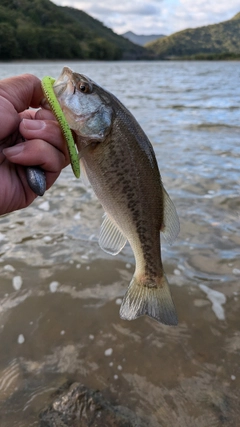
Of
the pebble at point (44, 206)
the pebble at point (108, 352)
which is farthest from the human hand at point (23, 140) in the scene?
the pebble at point (44, 206)

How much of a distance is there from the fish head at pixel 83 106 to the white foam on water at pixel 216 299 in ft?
8.07

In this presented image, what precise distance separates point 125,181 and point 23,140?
70 cm

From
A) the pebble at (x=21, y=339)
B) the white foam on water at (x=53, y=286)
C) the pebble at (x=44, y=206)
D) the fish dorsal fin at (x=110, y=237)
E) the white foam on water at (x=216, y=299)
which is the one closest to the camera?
the fish dorsal fin at (x=110, y=237)

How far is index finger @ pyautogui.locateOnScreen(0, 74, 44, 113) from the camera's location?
2.15 metres

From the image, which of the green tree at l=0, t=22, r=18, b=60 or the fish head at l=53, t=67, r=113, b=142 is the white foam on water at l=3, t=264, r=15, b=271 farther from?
the green tree at l=0, t=22, r=18, b=60

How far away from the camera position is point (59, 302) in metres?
3.84

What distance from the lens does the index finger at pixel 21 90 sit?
7.07 ft

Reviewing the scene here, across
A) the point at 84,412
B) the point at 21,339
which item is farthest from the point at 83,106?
the point at 21,339

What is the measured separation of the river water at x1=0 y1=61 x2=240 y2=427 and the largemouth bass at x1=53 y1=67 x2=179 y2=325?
990 millimetres

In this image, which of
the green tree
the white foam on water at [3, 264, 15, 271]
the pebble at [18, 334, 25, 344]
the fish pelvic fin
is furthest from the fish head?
the green tree

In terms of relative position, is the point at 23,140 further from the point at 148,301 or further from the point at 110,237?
the point at 148,301

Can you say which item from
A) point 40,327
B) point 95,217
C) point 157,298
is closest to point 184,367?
point 157,298

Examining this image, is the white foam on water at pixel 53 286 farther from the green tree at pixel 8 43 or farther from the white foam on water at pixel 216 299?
the green tree at pixel 8 43

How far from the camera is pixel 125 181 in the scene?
7.07 feet
